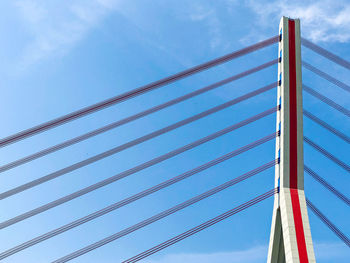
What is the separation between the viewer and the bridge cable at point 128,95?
46.8 ft

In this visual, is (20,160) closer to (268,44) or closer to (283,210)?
(283,210)

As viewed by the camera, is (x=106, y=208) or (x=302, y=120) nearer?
(x=106, y=208)

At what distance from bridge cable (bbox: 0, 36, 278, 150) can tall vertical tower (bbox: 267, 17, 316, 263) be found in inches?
49.8

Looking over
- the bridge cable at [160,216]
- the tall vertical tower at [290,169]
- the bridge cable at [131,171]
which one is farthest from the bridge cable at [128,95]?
the bridge cable at [160,216]

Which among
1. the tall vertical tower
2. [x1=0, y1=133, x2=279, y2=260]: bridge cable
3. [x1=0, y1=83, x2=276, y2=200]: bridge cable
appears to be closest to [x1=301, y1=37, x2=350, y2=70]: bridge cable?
the tall vertical tower

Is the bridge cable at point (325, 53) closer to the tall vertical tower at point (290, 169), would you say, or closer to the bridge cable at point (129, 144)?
the tall vertical tower at point (290, 169)

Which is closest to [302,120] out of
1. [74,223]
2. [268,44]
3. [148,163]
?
[268,44]

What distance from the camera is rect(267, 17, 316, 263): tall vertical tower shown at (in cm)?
1511

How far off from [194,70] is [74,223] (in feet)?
26.0

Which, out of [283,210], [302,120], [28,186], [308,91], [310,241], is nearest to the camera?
[28,186]

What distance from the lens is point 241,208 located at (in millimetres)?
16641

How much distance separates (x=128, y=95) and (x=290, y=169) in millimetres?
7055

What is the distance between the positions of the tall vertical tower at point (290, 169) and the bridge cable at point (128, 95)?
126cm

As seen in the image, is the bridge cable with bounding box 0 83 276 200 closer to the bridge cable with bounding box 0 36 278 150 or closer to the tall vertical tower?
the tall vertical tower
